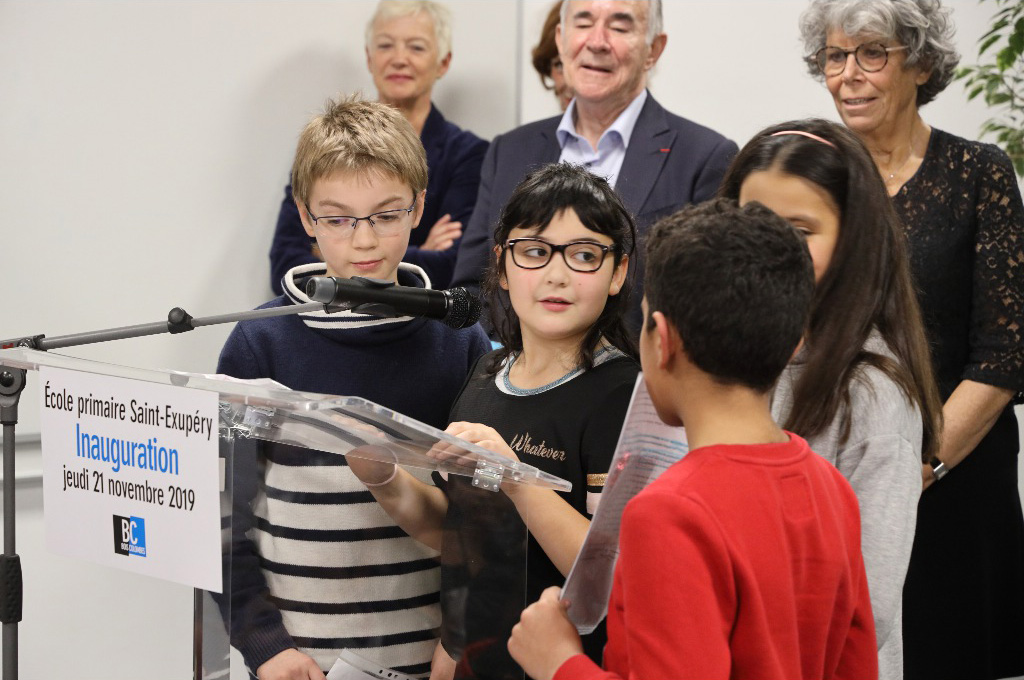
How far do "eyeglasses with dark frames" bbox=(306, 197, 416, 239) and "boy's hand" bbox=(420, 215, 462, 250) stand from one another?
1.35 metres

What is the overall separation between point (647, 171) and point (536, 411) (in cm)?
130

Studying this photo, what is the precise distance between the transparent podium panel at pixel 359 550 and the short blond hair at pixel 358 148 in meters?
0.72

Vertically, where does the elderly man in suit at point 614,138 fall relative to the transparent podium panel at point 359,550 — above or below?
above

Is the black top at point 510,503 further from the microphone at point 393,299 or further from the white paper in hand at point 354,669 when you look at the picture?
the microphone at point 393,299

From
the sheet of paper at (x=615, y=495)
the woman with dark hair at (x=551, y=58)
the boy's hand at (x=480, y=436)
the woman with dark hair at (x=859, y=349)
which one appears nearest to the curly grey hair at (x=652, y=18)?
the woman with dark hair at (x=551, y=58)

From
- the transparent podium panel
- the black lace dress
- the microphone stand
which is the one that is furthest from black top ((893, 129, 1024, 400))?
the microphone stand

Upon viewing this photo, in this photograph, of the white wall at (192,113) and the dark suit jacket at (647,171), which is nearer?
the dark suit jacket at (647,171)

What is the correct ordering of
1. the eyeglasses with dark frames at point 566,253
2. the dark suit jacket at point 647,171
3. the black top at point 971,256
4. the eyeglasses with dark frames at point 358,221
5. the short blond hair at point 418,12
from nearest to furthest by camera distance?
the eyeglasses with dark frames at point 566,253 → the eyeglasses with dark frames at point 358,221 → the black top at point 971,256 → the dark suit jacket at point 647,171 → the short blond hair at point 418,12

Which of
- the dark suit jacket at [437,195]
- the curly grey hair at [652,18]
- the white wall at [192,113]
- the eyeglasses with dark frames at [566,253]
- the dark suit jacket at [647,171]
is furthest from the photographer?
the dark suit jacket at [437,195]

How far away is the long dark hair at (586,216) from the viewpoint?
1.66 m

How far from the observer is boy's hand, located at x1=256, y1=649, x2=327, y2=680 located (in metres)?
1.18

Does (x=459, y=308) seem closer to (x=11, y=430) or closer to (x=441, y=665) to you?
(x=441, y=665)

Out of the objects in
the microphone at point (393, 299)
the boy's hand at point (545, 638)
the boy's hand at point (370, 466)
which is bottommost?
the boy's hand at point (545, 638)

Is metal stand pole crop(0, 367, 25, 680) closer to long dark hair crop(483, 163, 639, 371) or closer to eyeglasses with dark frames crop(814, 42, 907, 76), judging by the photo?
long dark hair crop(483, 163, 639, 371)
